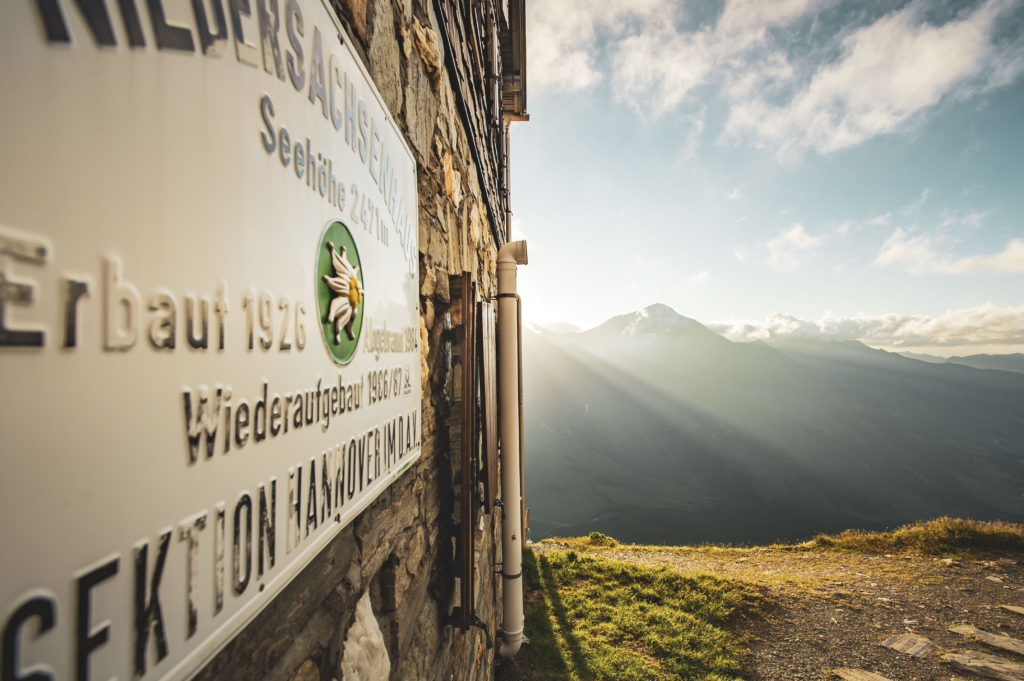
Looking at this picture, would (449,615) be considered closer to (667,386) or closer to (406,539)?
(406,539)

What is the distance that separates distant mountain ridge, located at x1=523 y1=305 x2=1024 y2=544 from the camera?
5384cm

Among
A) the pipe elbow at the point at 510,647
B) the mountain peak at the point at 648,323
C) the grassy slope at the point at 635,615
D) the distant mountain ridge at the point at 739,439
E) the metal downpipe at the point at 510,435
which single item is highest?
the mountain peak at the point at 648,323

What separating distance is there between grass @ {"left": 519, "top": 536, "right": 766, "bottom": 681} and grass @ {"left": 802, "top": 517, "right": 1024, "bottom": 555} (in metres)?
5.10

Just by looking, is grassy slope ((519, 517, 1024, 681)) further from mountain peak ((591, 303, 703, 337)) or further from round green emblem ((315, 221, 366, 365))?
mountain peak ((591, 303, 703, 337))

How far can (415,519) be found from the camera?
151cm

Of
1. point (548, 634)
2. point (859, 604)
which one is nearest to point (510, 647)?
point (548, 634)

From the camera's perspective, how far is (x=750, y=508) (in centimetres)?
5494

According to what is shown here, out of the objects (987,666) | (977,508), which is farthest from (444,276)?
(977,508)

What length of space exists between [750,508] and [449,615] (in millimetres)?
65320

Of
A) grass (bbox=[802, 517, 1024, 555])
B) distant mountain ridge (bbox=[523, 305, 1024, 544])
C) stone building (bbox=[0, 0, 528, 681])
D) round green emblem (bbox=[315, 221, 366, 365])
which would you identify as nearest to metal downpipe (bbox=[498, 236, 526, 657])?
stone building (bbox=[0, 0, 528, 681])

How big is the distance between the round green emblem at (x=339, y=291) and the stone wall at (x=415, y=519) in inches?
17.9

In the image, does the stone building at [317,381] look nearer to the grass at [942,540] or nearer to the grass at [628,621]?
the grass at [628,621]

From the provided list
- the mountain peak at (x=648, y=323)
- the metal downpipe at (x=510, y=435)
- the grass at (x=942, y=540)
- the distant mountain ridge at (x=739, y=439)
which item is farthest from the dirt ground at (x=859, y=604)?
the mountain peak at (x=648, y=323)

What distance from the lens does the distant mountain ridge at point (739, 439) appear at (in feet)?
177
